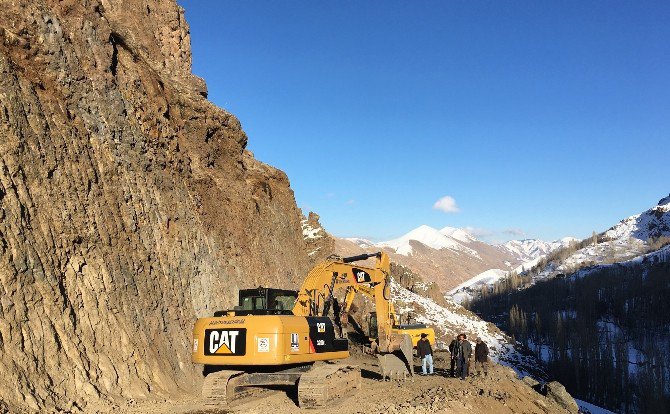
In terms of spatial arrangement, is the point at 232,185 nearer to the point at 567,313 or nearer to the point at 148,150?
the point at 148,150

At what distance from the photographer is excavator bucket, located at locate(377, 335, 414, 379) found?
18.5 meters

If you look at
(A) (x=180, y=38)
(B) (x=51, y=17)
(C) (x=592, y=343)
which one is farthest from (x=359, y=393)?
(C) (x=592, y=343)

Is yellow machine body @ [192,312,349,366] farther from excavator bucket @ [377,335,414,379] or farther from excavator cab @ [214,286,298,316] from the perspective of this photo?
excavator bucket @ [377,335,414,379]

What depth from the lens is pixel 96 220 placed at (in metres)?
16.7

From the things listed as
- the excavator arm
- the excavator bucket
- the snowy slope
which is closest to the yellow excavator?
the excavator arm

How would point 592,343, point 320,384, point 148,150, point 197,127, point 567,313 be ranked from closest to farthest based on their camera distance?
point 320,384 → point 148,150 → point 197,127 → point 592,343 → point 567,313

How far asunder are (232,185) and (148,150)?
371 inches

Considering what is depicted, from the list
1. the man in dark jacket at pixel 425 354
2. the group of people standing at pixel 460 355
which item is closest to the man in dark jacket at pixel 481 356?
the group of people standing at pixel 460 355

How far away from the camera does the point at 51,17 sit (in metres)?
17.6

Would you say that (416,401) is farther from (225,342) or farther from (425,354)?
(425,354)

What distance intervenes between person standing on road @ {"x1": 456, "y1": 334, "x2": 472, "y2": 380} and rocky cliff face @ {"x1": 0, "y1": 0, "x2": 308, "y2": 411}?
9.58 meters

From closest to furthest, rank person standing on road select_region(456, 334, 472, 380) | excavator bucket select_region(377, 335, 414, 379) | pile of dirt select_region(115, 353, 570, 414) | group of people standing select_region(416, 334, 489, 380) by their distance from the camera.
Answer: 1. pile of dirt select_region(115, 353, 570, 414)
2. person standing on road select_region(456, 334, 472, 380)
3. group of people standing select_region(416, 334, 489, 380)
4. excavator bucket select_region(377, 335, 414, 379)

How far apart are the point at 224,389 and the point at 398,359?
29.6 ft

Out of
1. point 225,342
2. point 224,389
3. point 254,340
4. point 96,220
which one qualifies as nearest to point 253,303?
point 225,342
